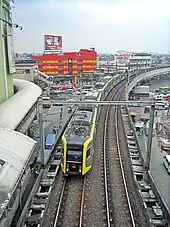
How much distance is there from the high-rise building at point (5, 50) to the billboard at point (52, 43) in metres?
43.9

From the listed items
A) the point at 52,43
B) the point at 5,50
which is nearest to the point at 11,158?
the point at 5,50

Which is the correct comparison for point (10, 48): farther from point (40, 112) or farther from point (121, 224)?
point (121, 224)

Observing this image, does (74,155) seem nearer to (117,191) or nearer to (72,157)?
(72,157)

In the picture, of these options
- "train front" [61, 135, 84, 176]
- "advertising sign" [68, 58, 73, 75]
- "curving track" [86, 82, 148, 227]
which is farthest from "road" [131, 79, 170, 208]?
"advertising sign" [68, 58, 73, 75]

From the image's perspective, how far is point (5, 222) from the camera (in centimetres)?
552

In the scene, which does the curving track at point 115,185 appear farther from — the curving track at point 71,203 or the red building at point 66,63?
the red building at point 66,63

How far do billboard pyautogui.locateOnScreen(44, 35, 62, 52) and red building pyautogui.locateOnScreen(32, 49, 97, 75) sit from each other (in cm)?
657

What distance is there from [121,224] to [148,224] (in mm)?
687

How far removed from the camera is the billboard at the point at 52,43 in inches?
2149

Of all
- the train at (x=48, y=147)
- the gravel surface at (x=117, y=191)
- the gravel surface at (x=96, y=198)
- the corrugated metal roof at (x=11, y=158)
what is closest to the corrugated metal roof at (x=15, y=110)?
the corrugated metal roof at (x=11, y=158)

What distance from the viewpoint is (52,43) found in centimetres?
5575

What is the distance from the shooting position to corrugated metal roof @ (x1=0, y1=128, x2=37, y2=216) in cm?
541

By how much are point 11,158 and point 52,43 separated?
52.1 metres

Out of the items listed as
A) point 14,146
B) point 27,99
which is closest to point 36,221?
point 14,146
